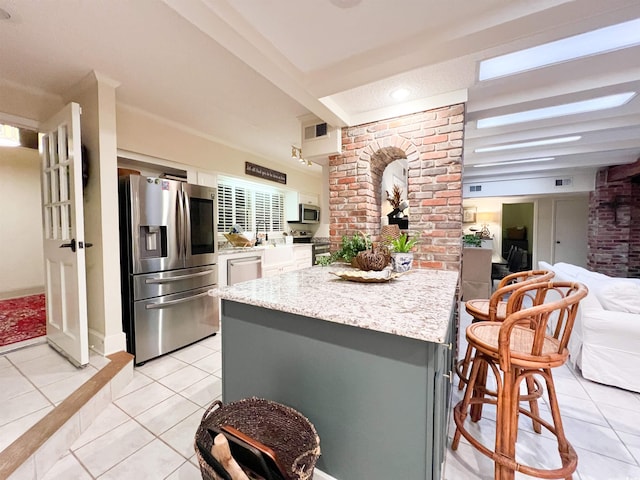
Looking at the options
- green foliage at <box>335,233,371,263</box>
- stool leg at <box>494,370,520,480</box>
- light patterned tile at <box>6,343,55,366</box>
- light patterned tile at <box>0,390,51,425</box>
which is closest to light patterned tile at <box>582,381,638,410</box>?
stool leg at <box>494,370,520,480</box>

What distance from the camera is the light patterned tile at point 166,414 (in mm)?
1719

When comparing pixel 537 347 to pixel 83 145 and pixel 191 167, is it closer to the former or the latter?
pixel 83 145

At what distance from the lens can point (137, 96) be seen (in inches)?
102

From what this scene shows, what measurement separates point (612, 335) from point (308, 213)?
4.59m

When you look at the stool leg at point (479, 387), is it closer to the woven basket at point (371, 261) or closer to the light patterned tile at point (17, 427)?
the woven basket at point (371, 261)

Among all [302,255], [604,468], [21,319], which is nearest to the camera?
[604,468]

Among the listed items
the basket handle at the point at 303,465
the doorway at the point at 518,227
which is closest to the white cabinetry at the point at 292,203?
the basket handle at the point at 303,465

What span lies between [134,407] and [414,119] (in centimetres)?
313

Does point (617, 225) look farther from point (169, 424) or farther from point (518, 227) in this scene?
point (169, 424)

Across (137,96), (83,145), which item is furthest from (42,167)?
(137,96)

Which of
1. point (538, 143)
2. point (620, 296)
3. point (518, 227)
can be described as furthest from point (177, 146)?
point (518, 227)

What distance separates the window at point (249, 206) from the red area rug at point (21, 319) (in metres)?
2.31

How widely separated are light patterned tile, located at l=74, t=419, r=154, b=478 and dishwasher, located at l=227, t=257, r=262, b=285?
191cm

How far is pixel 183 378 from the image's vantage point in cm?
228
